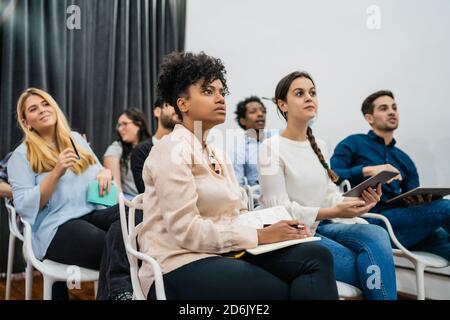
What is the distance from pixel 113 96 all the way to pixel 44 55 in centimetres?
45

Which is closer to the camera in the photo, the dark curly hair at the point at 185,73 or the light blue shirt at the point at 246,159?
the dark curly hair at the point at 185,73

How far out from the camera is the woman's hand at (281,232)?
3.31 feet

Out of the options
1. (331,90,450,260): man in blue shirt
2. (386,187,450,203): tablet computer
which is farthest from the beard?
(386,187,450,203): tablet computer

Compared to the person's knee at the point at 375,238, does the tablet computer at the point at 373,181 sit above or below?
above

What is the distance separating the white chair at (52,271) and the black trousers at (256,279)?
0.59m

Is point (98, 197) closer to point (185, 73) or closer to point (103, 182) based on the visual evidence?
point (103, 182)

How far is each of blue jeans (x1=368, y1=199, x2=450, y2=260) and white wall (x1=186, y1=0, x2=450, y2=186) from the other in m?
0.58

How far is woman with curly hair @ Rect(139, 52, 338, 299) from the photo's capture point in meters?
0.94

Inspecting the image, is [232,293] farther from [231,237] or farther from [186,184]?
[186,184]

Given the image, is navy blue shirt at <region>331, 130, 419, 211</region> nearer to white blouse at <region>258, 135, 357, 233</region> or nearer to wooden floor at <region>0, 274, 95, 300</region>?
white blouse at <region>258, 135, 357, 233</region>

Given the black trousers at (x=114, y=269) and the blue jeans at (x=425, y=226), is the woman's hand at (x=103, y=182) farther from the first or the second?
the blue jeans at (x=425, y=226)

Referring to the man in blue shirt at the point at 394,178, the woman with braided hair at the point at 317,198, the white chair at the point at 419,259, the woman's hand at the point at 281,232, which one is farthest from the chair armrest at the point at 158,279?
the man in blue shirt at the point at 394,178

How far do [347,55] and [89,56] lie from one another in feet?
5.00

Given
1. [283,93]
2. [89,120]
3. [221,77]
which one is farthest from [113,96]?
[221,77]
